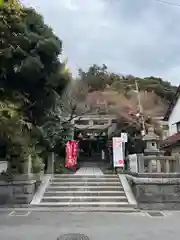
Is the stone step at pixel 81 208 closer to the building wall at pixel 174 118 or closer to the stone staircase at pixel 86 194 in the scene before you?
the stone staircase at pixel 86 194

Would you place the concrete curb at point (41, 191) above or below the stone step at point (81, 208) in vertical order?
above

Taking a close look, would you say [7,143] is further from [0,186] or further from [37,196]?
[37,196]

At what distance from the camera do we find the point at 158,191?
33.5 ft

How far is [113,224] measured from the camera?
24.2 feet

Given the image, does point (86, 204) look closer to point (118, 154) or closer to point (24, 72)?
point (24, 72)

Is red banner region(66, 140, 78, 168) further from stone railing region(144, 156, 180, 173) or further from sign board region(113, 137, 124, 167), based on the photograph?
stone railing region(144, 156, 180, 173)

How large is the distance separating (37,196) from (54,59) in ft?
15.7

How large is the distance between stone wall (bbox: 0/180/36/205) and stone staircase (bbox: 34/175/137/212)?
56 centimetres

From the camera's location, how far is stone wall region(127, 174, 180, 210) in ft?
33.3

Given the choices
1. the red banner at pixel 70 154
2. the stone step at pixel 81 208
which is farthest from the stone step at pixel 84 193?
the red banner at pixel 70 154

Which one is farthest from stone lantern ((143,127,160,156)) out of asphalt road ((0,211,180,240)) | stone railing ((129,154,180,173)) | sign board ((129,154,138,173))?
asphalt road ((0,211,180,240))

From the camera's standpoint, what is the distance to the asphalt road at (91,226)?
6161mm

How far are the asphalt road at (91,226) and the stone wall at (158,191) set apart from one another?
111 centimetres

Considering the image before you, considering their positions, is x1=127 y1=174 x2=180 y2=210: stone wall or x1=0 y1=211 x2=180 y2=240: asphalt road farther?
x1=127 y1=174 x2=180 y2=210: stone wall
